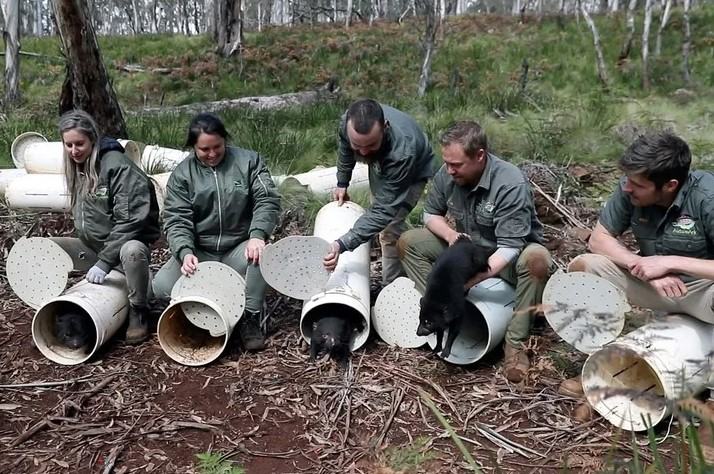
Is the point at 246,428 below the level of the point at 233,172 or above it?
below

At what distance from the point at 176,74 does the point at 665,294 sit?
14.6m

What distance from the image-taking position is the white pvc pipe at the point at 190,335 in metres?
3.48

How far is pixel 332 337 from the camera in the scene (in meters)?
3.45

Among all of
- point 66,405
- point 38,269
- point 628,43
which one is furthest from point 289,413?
point 628,43

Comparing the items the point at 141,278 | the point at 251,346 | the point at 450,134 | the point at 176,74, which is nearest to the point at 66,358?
the point at 141,278

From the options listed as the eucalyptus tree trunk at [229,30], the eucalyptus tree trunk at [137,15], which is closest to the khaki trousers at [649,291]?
the eucalyptus tree trunk at [229,30]

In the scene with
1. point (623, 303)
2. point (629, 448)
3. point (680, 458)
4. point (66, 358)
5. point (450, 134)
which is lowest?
point (66, 358)

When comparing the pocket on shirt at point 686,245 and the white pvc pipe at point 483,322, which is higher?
the pocket on shirt at point 686,245

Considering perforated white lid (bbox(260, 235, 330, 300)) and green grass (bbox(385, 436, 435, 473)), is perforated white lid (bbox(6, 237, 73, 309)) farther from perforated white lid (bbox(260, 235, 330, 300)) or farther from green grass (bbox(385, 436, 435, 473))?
green grass (bbox(385, 436, 435, 473))

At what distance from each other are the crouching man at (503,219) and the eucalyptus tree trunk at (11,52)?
8661 mm

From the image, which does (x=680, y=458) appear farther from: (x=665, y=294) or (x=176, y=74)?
(x=176, y=74)

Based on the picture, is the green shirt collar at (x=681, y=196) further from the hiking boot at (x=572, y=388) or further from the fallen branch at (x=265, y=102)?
the fallen branch at (x=265, y=102)

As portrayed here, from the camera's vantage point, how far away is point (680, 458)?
4.88ft

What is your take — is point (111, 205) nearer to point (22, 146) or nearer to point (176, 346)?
point (176, 346)
